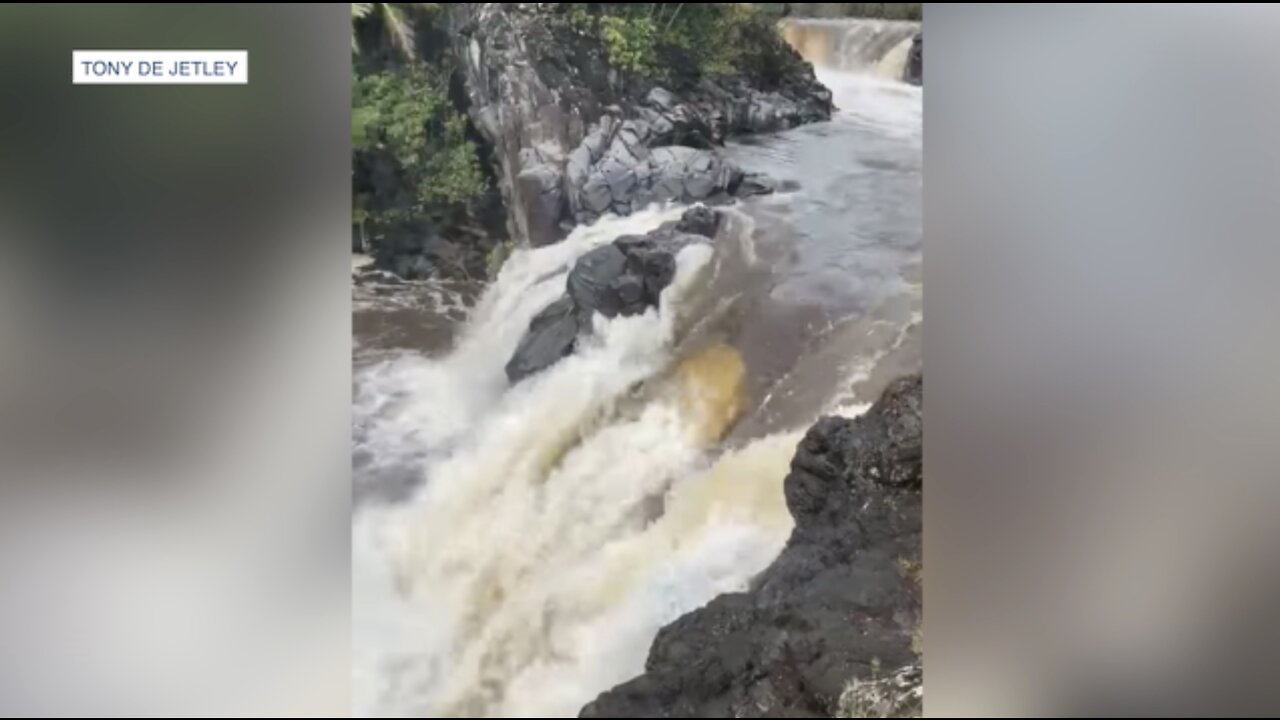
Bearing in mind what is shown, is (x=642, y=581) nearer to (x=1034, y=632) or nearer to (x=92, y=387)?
(x=1034, y=632)

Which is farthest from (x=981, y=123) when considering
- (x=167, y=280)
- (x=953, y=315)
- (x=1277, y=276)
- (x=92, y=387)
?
(x=92, y=387)

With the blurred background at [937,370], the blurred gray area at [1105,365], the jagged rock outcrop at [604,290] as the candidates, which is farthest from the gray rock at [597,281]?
the blurred gray area at [1105,365]

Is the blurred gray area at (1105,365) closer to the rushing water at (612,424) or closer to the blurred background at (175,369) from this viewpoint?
the rushing water at (612,424)

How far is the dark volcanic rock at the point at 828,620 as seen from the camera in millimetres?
1298

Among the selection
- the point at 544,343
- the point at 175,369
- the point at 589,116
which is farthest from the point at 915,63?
the point at 175,369

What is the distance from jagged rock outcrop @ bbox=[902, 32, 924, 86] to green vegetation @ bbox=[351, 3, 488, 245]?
0.62 m

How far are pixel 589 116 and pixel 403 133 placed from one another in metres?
0.26

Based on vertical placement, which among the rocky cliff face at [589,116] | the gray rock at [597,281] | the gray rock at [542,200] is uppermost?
the rocky cliff face at [589,116]

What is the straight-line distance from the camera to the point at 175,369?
1250mm

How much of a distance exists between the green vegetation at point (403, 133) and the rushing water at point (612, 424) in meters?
0.11

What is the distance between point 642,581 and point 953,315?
1.87 feet

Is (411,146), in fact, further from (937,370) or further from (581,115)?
(937,370)

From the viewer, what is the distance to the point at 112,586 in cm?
125

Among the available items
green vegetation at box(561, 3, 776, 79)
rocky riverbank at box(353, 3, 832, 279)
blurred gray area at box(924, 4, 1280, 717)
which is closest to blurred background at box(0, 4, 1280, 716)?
blurred gray area at box(924, 4, 1280, 717)
